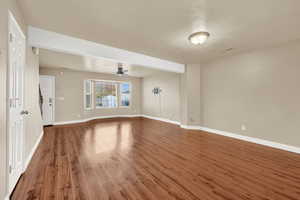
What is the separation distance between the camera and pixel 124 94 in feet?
26.3

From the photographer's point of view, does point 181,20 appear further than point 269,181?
Yes

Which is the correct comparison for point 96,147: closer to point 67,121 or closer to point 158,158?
point 158,158

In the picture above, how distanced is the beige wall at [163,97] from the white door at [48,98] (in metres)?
4.59

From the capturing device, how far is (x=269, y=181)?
1896 millimetres

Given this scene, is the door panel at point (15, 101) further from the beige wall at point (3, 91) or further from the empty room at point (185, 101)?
the beige wall at point (3, 91)

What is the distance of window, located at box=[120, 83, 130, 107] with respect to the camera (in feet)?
25.9

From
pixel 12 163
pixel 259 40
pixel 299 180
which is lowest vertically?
pixel 299 180

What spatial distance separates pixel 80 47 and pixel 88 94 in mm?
4231

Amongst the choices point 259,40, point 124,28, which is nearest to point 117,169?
point 124,28

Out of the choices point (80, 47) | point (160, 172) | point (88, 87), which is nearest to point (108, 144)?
point (160, 172)

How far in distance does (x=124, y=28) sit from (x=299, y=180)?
Answer: 3.75 m

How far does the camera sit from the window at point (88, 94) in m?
6.51

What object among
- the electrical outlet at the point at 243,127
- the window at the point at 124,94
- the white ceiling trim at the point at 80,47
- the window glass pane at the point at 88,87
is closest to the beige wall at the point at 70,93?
the window glass pane at the point at 88,87

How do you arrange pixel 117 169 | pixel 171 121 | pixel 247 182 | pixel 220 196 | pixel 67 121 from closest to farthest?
pixel 220 196 < pixel 247 182 < pixel 117 169 < pixel 67 121 < pixel 171 121
